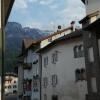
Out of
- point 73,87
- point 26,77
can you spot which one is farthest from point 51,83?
point 26,77

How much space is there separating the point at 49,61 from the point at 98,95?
19.2 m

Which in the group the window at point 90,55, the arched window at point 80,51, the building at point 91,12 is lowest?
the window at point 90,55

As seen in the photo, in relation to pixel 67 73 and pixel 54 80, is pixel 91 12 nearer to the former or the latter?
pixel 67 73

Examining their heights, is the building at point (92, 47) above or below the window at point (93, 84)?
above

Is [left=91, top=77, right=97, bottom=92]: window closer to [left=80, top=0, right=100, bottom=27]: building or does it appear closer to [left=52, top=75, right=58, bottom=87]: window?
[left=80, top=0, right=100, bottom=27]: building

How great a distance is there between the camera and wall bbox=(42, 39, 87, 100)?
1741 inches

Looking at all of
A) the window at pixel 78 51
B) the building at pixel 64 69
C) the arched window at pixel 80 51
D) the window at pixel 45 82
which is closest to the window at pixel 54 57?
the building at pixel 64 69

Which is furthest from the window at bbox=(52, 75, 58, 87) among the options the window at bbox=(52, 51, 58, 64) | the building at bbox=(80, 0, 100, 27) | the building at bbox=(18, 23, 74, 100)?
the building at bbox=(80, 0, 100, 27)

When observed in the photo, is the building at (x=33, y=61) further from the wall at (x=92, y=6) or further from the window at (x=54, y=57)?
the wall at (x=92, y=6)

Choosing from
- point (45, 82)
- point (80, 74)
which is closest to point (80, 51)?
point (80, 74)

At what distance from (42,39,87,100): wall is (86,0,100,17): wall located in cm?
516

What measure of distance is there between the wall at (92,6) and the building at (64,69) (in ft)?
13.4

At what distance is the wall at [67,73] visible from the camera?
145 ft

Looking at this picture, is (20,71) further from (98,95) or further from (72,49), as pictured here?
(98,95)
